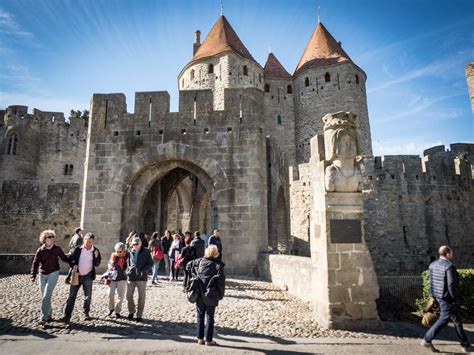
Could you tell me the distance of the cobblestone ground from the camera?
15.4ft

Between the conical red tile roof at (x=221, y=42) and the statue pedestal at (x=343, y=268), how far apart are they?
27.5 m

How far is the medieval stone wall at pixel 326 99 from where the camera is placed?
105 feet

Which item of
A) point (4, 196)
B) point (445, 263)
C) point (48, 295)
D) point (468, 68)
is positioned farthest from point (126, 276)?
point (4, 196)

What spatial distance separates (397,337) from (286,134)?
1195 inches

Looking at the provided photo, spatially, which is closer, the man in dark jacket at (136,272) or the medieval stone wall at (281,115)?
the man in dark jacket at (136,272)

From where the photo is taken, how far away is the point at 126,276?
561 centimetres

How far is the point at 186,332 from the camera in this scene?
15.4 ft

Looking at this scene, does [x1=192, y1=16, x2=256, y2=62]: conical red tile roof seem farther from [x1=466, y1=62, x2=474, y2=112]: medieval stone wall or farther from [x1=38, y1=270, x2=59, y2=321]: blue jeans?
[x1=38, y1=270, x2=59, y2=321]: blue jeans

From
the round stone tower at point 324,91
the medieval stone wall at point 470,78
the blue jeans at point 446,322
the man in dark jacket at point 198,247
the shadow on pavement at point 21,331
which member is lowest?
the shadow on pavement at point 21,331

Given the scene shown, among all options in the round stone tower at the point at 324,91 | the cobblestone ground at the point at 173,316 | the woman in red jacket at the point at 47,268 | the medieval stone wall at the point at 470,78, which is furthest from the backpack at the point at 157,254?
the round stone tower at the point at 324,91

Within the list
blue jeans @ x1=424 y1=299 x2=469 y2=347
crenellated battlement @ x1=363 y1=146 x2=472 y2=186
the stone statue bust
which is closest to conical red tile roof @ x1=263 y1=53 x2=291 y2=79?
crenellated battlement @ x1=363 y1=146 x2=472 y2=186

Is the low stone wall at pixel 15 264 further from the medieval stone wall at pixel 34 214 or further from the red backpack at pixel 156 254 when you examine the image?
the medieval stone wall at pixel 34 214

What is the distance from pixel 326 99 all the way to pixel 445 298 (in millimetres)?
30662

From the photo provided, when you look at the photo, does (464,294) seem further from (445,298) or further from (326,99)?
(326,99)
